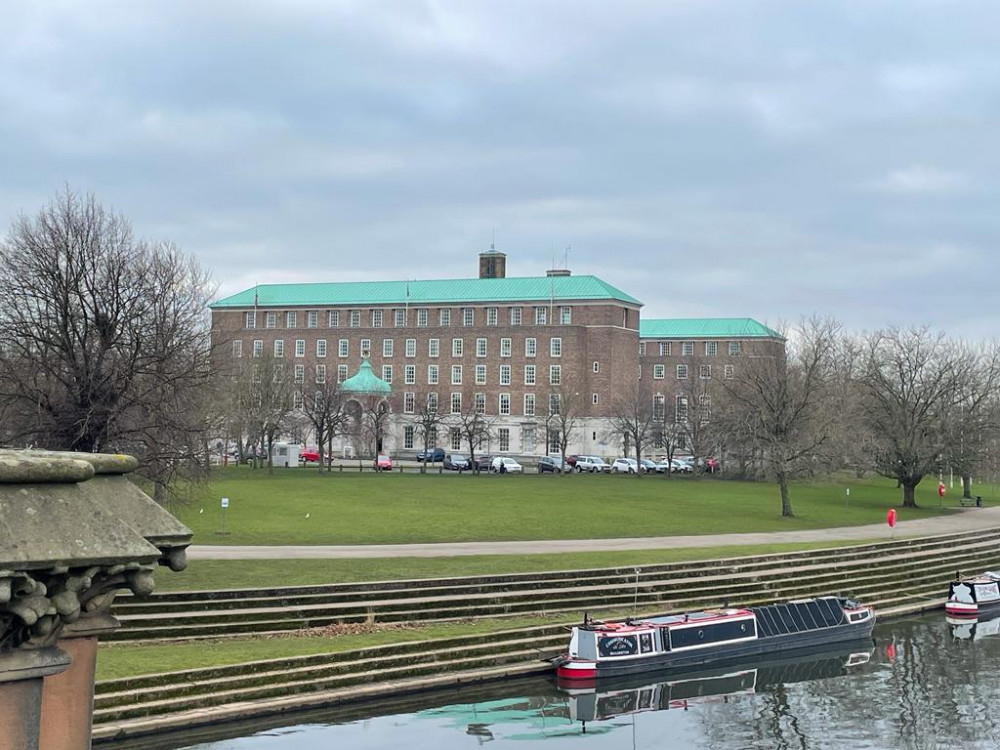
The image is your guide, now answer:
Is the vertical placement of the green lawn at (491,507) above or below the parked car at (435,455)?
below

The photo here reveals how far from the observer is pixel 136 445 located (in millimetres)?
34875

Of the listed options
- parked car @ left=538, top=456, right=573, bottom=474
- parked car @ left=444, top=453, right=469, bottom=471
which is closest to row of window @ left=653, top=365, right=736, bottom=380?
parked car @ left=538, top=456, right=573, bottom=474

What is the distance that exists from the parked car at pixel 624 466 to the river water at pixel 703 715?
61528 millimetres

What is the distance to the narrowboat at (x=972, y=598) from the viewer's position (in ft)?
139

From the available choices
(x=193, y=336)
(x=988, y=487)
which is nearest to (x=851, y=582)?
(x=193, y=336)

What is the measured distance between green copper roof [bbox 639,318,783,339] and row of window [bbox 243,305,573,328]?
76.2ft

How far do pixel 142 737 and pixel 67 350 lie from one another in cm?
1539

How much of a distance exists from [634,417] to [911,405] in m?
31.0

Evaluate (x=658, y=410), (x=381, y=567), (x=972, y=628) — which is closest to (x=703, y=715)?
(x=381, y=567)

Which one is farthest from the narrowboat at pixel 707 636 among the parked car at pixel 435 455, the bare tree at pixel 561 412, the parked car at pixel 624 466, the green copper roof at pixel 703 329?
the green copper roof at pixel 703 329

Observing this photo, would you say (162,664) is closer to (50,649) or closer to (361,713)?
(361,713)

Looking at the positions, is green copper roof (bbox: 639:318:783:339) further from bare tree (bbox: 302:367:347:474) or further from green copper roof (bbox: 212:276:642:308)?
bare tree (bbox: 302:367:347:474)

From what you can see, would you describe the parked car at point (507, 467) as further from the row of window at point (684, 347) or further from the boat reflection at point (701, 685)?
the boat reflection at point (701, 685)

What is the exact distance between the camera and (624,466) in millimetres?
98250
